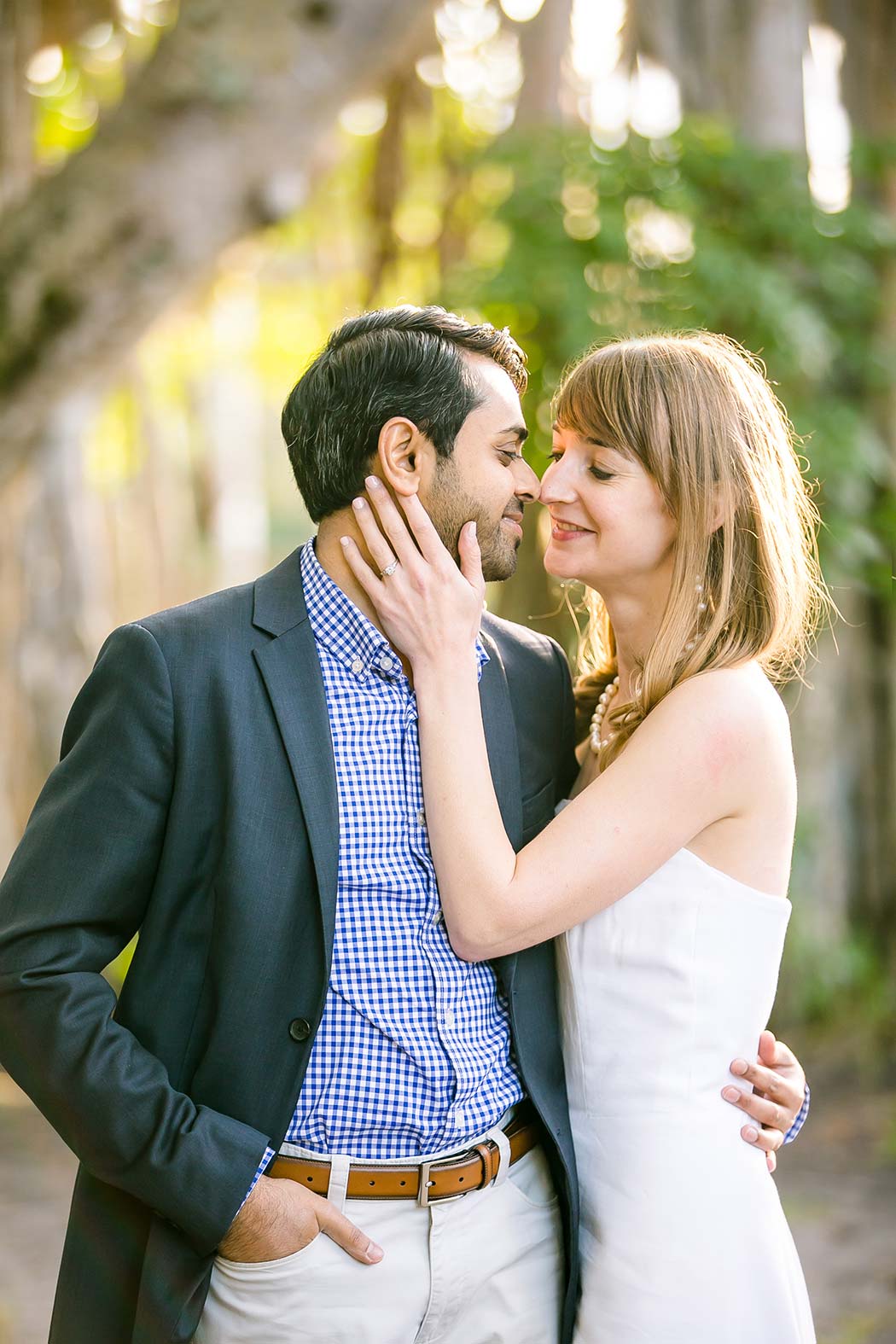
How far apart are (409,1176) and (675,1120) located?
45 centimetres

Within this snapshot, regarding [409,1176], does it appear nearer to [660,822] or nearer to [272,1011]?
[272,1011]

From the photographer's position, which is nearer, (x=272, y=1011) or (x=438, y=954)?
(x=272, y=1011)

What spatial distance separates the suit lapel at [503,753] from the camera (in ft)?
6.58

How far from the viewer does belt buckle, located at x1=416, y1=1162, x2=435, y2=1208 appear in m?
1.81

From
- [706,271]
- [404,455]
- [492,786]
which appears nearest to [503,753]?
[492,786]

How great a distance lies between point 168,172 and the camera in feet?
14.2

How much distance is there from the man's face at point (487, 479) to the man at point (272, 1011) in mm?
61

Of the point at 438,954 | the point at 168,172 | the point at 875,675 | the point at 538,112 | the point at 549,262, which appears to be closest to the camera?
the point at 438,954

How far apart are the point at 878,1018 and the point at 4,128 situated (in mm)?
6076

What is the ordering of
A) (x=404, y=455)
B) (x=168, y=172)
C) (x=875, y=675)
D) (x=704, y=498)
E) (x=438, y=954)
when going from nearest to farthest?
(x=438, y=954)
(x=404, y=455)
(x=704, y=498)
(x=168, y=172)
(x=875, y=675)

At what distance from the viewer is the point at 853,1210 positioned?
4688 millimetres

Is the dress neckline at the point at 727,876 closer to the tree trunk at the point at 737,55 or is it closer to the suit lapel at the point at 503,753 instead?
the suit lapel at the point at 503,753

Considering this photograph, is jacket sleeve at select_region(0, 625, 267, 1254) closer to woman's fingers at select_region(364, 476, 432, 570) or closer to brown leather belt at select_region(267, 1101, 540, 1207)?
brown leather belt at select_region(267, 1101, 540, 1207)

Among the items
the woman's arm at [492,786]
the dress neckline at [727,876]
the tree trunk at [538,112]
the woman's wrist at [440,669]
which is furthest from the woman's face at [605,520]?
the tree trunk at [538,112]
